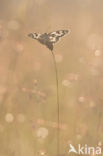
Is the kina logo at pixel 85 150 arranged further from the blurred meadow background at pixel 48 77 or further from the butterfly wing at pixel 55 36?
the butterfly wing at pixel 55 36

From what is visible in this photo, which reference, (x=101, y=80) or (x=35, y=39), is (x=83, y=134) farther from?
(x=35, y=39)

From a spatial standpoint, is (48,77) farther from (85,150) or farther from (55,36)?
(85,150)

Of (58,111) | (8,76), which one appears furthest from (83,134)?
(8,76)

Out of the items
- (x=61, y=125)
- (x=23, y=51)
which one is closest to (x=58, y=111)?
(x=61, y=125)

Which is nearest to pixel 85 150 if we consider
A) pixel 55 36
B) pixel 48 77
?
pixel 48 77

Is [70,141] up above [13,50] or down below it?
below

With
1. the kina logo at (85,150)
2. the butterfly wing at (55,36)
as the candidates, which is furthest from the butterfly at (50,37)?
the kina logo at (85,150)

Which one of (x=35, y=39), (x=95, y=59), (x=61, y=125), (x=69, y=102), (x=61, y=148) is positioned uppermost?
(x=35, y=39)
